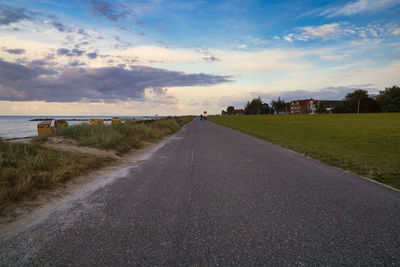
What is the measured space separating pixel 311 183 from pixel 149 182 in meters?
4.10

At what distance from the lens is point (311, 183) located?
210 inches

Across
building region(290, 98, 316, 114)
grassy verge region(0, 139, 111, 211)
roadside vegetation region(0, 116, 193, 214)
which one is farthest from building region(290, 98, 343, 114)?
grassy verge region(0, 139, 111, 211)

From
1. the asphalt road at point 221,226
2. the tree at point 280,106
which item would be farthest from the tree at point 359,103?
the asphalt road at point 221,226

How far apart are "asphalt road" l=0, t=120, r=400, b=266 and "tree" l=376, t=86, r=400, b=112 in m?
93.1

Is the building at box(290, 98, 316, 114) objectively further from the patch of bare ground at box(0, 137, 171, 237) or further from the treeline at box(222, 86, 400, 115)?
the patch of bare ground at box(0, 137, 171, 237)

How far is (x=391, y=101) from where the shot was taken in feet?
248

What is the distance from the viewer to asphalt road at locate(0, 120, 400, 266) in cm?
251

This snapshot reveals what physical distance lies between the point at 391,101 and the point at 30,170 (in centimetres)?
10139

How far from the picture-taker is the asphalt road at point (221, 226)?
8.23 feet

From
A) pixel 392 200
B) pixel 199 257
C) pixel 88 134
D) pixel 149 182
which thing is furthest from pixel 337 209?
pixel 88 134

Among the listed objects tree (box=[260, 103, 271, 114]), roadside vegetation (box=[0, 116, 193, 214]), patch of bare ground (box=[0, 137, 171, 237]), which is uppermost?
tree (box=[260, 103, 271, 114])

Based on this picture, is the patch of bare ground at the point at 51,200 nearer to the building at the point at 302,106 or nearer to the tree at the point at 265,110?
the building at the point at 302,106

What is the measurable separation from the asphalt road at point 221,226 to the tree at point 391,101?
93.1m

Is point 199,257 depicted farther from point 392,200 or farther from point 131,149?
point 131,149
